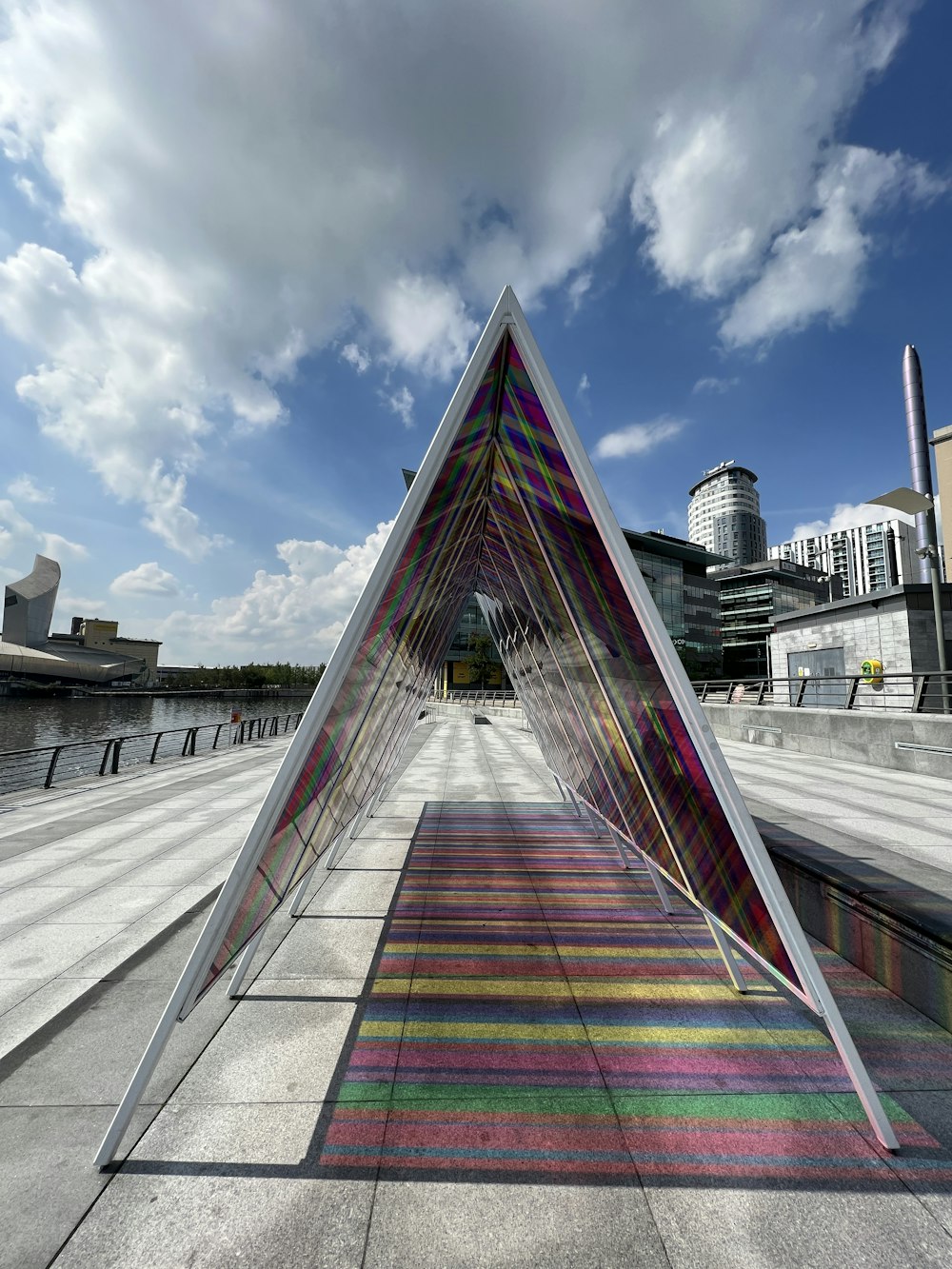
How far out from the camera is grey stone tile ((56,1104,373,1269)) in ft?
7.32

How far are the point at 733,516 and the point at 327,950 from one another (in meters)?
197

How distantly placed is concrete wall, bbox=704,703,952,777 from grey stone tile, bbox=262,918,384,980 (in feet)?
39.0

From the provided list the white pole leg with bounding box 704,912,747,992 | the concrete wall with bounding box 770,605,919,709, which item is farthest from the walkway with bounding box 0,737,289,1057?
the concrete wall with bounding box 770,605,919,709

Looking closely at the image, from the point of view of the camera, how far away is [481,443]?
375 centimetres

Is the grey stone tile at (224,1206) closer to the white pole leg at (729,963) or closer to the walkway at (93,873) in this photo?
the walkway at (93,873)

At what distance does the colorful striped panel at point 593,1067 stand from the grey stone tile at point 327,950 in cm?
23

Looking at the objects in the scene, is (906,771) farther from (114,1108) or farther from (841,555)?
(841,555)

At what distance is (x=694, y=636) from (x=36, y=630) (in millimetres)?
119753

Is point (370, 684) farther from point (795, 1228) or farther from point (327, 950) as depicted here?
point (795, 1228)

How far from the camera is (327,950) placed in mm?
4898

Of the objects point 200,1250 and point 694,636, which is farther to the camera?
Result: point 694,636

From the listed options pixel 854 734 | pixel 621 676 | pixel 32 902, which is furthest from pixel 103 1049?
pixel 854 734

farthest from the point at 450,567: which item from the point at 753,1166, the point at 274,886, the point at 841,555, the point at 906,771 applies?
the point at 841,555

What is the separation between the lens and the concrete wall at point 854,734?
1140 cm
